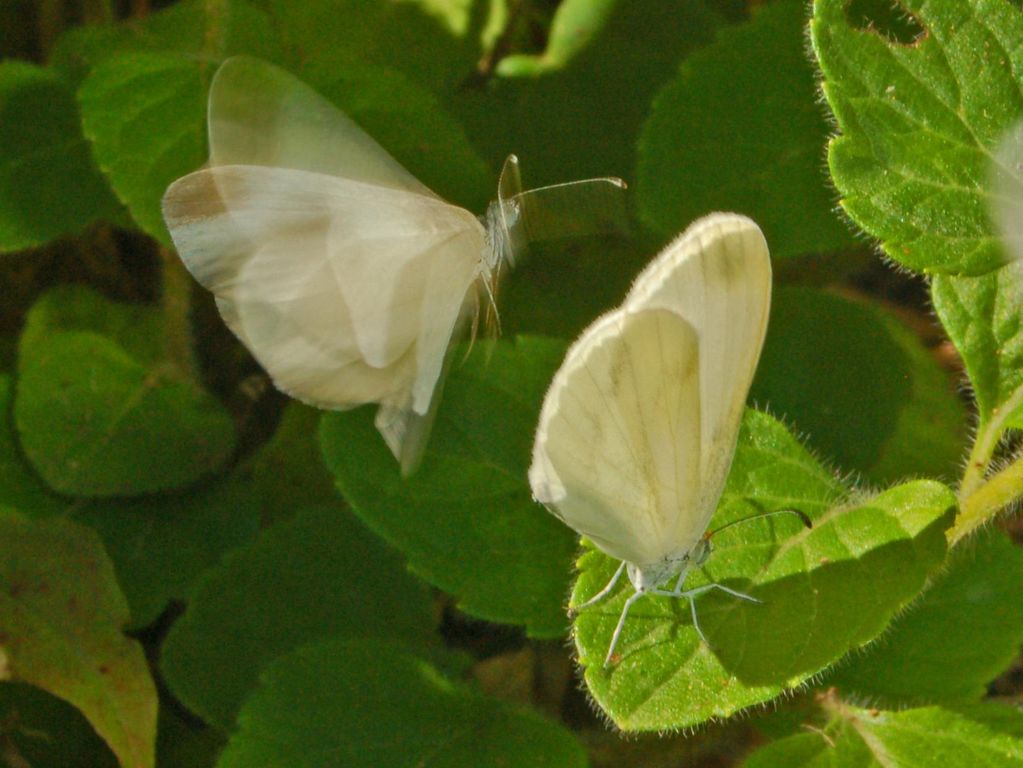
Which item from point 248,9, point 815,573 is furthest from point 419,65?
point 815,573

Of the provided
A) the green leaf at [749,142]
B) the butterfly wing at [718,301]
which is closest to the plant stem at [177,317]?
the green leaf at [749,142]

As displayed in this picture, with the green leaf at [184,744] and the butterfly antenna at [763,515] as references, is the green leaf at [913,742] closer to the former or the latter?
the butterfly antenna at [763,515]

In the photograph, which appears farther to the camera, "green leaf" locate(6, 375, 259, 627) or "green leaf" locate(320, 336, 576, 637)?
"green leaf" locate(6, 375, 259, 627)

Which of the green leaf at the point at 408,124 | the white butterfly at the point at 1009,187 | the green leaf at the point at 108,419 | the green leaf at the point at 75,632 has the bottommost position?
the green leaf at the point at 108,419

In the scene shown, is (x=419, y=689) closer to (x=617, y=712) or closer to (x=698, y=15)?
(x=617, y=712)

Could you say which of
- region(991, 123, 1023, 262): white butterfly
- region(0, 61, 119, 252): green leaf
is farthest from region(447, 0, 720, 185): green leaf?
region(991, 123, 1023, 262): white butterfly

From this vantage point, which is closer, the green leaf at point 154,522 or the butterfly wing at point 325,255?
the butterfly wing at point 325,255

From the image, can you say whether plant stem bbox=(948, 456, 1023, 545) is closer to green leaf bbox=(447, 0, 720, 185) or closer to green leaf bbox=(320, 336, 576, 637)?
green leaf bbox=(320, 336, 576, 637)
